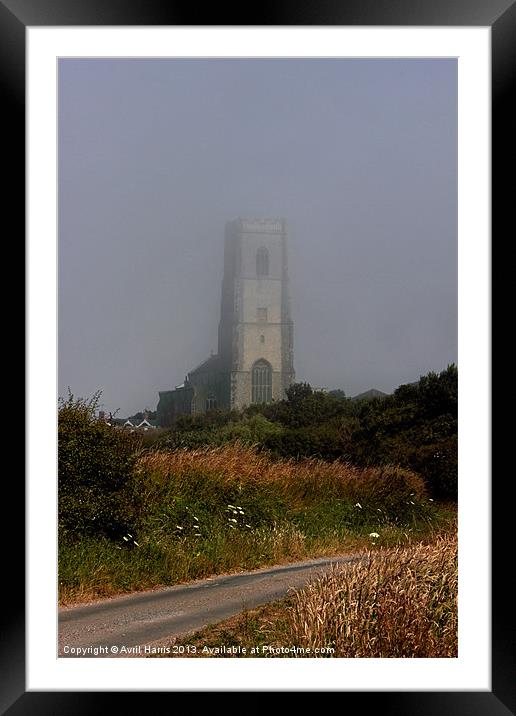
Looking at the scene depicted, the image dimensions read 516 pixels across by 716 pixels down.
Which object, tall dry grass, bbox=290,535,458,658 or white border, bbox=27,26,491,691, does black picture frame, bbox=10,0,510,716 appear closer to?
white border, bbox=27,26,491,691

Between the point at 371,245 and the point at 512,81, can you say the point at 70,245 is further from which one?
the point at 512,81

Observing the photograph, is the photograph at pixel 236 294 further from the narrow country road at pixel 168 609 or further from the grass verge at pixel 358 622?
the grass verge at pixel 358 622

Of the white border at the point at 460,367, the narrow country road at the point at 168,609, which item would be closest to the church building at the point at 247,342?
the narrow country road at the point at 168,609

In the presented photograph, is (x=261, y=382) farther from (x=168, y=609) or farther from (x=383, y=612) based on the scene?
(x=383, y=612)

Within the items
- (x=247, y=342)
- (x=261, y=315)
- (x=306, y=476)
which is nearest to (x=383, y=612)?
(x=306, y=476)

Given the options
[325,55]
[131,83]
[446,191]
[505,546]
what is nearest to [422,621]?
[505,546]

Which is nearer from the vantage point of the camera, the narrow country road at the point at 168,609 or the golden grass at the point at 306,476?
the narrow country road at the point at 168,609

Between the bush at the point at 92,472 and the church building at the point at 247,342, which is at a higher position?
the church building at the point at 247,342

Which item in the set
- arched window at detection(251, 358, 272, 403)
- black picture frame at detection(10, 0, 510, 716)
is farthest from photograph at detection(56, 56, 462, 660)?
black picture frame at detection(10, 0, 510, 716)
